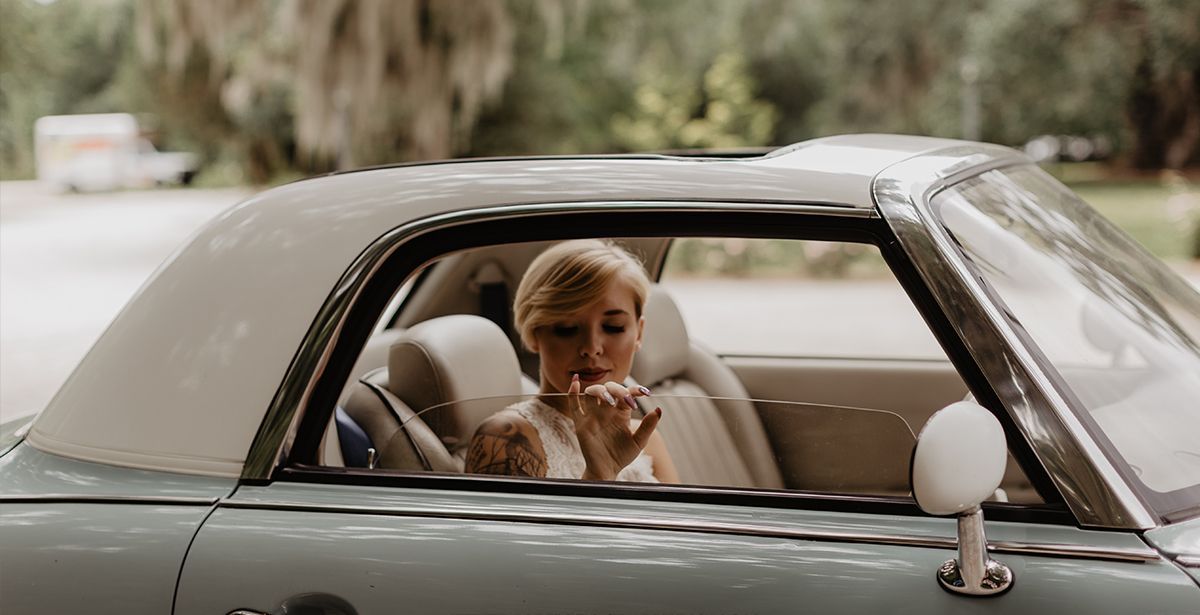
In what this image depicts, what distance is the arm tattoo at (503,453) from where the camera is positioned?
200 cm

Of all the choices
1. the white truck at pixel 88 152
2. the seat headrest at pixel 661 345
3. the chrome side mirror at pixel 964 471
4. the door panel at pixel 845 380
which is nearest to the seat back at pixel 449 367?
the seat headrest at pixel 661 345

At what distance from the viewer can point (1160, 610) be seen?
60.8 inches

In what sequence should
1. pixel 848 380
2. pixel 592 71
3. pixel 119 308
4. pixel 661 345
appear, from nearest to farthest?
pixel 661 345
pixel 848 380
pixel 119 308
pixel 592 71

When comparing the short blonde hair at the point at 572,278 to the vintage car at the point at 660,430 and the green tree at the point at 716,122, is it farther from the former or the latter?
the green tree at the point at 716,122

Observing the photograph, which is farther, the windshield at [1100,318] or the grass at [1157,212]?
the grass at [1157,212]

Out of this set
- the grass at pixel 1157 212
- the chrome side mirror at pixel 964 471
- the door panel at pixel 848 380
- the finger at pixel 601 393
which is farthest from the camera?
the grass at pixel 1157 212

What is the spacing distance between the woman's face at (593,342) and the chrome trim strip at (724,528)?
420 millimetres

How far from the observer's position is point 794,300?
1348 centimetres

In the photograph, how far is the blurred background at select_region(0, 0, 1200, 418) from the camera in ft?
48.2

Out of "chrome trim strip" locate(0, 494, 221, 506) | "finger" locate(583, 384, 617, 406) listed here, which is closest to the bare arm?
"finger" locate(583, 384, 617, 406)

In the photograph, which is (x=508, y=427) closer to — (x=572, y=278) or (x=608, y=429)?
(x=608, y=429)

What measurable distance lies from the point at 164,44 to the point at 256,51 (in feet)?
22.3

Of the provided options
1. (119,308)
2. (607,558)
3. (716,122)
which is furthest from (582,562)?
(716,122)

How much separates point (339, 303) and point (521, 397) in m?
0.34
